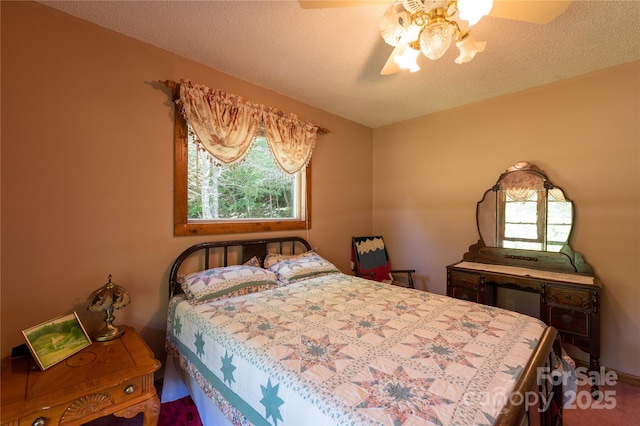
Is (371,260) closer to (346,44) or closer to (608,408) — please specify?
(608,408)

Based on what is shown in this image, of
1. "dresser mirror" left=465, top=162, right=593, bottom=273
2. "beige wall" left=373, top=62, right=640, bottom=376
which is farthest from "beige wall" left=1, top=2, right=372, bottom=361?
"dresser mirror" left=465, top=162, right=593, bottom=273

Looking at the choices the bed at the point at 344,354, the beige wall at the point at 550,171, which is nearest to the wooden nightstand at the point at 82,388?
the bed at the point at 344,354

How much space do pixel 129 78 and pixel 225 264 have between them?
5.13 ft

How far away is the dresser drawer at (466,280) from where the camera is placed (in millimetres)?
2559

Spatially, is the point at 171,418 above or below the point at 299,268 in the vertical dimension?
below

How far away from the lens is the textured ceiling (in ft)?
5.36

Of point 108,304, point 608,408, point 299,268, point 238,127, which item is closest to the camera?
point 108,304

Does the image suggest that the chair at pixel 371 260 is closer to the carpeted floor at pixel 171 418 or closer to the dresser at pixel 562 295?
the dresser at pixel 562 295

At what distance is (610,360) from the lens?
2.27m

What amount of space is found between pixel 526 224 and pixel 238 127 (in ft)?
9.45

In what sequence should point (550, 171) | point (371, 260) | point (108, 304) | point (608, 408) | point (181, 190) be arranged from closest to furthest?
1. point (108, 304)
2. point (608, 408)
3. point (181, 190)
4. point (550, 171)
5. point (371, 260)

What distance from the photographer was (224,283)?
198cm

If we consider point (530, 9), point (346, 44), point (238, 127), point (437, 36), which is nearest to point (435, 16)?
point (437, 36)

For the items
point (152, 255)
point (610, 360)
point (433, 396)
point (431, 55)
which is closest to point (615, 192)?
point (610, 360)
